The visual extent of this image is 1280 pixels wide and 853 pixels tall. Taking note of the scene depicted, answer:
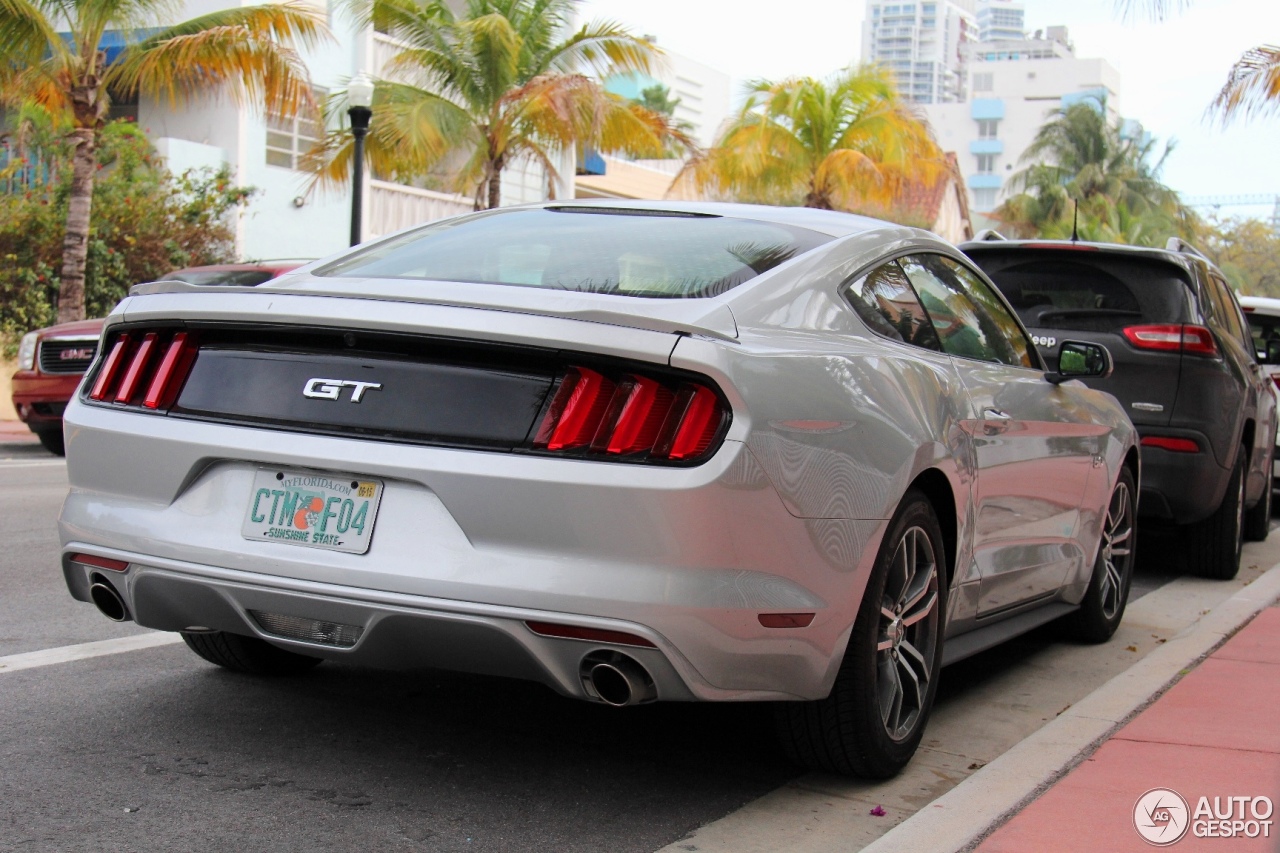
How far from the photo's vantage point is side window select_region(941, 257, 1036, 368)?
5.21 metres

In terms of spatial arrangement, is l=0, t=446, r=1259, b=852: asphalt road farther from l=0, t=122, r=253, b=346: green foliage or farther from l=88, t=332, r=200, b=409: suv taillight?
l=0, t=122, r=253, b=346: green foliage

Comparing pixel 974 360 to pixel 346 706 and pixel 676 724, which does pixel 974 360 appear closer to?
pixel 676 724

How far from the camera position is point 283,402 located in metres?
3.60

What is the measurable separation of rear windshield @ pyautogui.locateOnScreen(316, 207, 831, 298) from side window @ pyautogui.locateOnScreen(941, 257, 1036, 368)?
107 centimetres

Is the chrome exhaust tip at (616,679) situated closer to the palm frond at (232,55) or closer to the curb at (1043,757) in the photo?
the curb at (1043,757)

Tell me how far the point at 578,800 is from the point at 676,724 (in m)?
0.86

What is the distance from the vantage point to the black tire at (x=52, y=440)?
1348 cm

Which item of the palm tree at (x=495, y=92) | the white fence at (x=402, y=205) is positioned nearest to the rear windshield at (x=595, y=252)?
the palm tree at (x=495, y=92)

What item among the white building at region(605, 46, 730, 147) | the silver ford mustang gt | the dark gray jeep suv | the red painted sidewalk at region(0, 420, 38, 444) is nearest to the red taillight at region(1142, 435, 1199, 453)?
the dark gray jeep suv

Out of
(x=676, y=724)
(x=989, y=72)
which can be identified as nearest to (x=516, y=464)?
(x=676, y=724)

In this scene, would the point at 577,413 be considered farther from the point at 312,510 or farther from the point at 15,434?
the point at 15,434

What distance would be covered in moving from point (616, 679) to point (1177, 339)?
533cm

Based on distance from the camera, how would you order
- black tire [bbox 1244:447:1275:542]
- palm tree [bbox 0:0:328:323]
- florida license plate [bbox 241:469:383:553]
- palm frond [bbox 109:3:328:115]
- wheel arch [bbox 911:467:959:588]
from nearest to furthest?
florida license plate [bbox 241:469:383:553]
wheel arch [bbox 911:467:959:588]
black tire [bbox 1244:447:1275:542]
palm tree [bbox 0:0:328:323]
palm frond [bbox 109:3:328:115]

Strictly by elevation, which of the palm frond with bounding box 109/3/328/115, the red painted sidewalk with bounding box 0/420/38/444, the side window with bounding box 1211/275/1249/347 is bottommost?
the red painted sidewalk with bounding box 0/420/38/444
